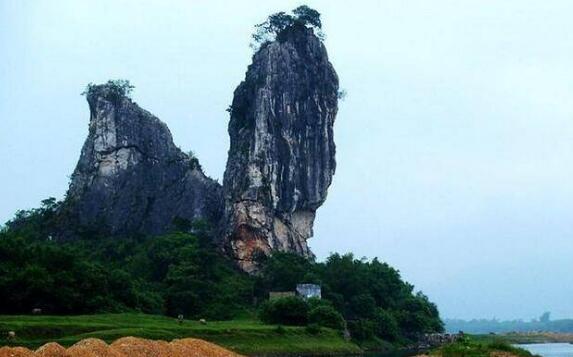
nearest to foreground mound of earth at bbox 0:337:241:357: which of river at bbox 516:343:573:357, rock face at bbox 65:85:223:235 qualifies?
river at bbox 516:343:573:357

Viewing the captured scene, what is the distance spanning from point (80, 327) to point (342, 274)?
39846mm

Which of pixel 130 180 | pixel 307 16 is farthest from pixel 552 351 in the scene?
pixel 130 180

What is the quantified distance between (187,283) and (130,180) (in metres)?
30.7

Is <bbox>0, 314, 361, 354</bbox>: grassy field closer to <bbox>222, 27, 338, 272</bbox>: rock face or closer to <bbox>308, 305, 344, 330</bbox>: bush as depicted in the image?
<bbox>308, 305, 344, 330</bbox>: bush

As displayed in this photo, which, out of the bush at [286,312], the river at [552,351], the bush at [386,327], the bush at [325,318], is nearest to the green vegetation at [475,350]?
the river at [552,351]

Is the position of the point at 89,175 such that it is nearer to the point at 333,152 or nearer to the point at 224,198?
the point at 224,198

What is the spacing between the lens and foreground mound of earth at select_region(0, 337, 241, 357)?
22.9 meters

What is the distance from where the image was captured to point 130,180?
3605 inches

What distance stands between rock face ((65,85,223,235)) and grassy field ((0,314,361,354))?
1531 inches

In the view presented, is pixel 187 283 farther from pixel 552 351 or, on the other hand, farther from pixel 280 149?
pixel 552 351

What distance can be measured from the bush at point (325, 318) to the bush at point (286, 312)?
608 mm

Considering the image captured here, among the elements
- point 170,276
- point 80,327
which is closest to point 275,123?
point 170,276

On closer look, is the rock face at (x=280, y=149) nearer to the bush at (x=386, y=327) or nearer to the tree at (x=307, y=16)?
the tree at (x=307, y=16)

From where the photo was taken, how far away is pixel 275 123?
81.6m
